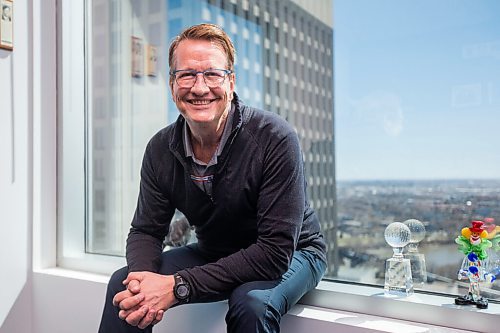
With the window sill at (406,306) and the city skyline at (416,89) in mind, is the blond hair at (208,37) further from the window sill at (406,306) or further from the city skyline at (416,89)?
the window sill at (406,306)

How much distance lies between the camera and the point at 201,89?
149cm

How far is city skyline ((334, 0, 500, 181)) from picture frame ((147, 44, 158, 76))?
85cm

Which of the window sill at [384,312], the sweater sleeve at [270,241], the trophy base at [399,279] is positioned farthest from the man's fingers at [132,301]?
the trophy base at [399,279]

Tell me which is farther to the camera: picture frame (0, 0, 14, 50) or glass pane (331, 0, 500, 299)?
picture frame (0, 0, 14, 50)

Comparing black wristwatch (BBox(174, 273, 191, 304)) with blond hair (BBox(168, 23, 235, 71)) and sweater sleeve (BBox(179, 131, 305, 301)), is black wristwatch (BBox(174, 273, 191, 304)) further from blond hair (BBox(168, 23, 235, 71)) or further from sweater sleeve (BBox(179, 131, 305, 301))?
blond hair (BBox(168, 23, 235, 71))

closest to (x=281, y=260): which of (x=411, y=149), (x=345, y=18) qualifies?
(x=411, y=149)

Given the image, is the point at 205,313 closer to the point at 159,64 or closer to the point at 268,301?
the point at 268,301

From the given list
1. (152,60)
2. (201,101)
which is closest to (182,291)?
(201,101)

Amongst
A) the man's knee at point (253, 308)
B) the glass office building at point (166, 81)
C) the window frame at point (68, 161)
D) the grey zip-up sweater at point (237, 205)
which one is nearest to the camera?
the man's knee at point (253, 308)

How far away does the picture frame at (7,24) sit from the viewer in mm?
2271

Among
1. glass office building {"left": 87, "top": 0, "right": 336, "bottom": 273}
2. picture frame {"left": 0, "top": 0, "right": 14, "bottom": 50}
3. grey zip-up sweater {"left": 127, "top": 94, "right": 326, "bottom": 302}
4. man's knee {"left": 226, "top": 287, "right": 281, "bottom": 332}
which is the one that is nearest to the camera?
man's knee {"left": 226, "top": 287, "right": 281, "bottom": 332}

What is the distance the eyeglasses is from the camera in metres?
1.50

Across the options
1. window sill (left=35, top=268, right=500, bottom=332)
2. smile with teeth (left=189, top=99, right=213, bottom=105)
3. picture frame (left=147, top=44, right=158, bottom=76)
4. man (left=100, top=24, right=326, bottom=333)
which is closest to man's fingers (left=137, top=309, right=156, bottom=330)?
man (left=100, top=24, right=326, bottom=333)

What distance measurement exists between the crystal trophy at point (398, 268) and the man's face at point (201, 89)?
25.1 inches
